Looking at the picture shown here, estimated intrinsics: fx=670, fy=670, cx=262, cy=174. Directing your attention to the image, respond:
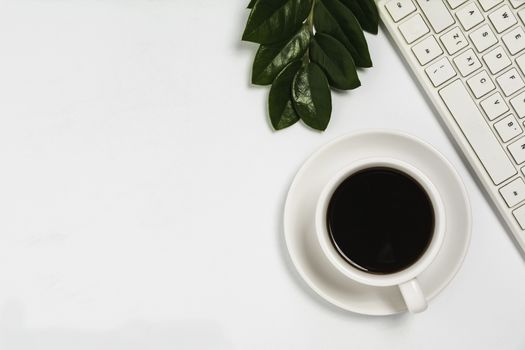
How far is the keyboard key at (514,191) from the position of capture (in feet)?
2.08

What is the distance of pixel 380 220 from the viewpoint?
2.13 ft

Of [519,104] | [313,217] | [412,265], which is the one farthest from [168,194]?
[519,104]

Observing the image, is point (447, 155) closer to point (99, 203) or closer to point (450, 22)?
point (450, 22)

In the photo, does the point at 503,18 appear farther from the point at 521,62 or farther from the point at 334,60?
the point at 334,60

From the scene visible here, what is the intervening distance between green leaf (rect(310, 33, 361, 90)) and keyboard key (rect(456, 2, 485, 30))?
11 cm

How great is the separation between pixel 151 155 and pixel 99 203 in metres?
0.07

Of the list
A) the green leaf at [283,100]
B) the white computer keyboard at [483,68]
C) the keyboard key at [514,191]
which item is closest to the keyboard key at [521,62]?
the white computer keyboard at [483,68]

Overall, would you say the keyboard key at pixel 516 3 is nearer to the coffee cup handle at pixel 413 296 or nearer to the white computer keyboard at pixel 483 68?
the white computer keyboard at pixel 483 68

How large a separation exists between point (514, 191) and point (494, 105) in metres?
0.08

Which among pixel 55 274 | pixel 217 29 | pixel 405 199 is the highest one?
pixel 217 29

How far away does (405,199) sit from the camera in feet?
2.09

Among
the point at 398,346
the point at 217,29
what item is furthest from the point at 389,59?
the point at 398,346

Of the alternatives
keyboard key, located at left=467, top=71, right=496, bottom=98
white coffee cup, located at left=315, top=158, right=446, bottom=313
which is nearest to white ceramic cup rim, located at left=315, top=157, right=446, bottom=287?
white coffee cup, located at left=315, top=158, right=446, bottom=313

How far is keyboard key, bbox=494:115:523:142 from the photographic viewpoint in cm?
63
